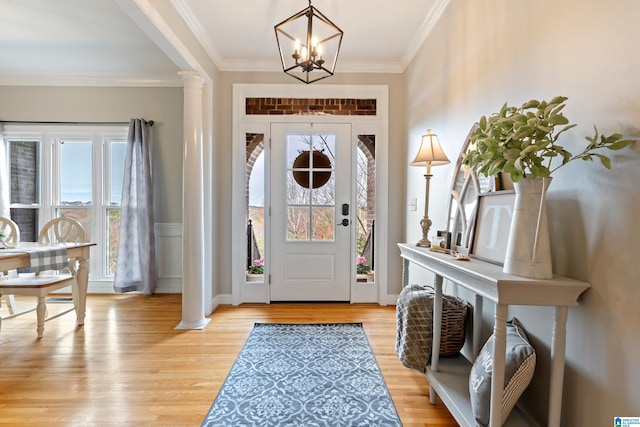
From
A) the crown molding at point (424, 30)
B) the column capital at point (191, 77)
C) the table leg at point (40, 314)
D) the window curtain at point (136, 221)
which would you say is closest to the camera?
the crown molding at point (424, 30)

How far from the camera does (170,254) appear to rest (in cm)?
369

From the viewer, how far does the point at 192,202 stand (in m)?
2.69

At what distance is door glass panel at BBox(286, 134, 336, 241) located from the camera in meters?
3.32

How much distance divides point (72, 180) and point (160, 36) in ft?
9.13

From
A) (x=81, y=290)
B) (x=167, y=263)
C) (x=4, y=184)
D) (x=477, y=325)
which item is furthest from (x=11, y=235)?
(x=477, y=325)

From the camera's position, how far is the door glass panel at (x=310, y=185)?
332 cm

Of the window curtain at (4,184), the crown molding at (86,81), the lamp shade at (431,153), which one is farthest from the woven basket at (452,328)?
the window curtain at (4,184)

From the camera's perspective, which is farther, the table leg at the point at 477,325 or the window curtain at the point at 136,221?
the window curtain at the point at 136,221

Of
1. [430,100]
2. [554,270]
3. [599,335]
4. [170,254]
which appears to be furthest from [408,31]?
[170,254]

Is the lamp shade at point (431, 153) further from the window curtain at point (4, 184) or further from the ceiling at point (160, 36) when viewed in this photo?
the window curtain at point (4, 184)

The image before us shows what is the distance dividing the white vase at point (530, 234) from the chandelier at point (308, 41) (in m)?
1.20

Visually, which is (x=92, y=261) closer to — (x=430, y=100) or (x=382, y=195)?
(x=382, y=195)

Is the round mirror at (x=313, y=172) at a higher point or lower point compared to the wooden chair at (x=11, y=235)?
higher

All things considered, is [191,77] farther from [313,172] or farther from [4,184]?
[4,184]
